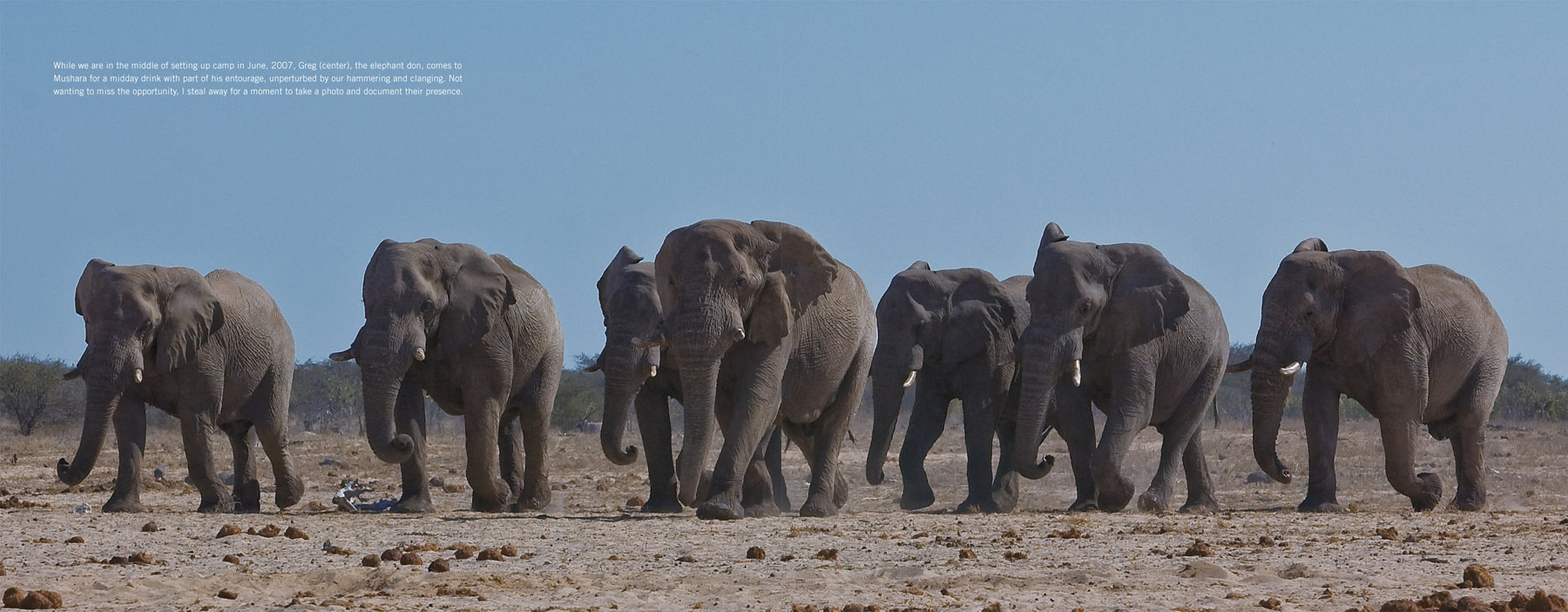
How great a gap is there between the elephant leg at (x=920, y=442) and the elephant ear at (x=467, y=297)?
4009mm

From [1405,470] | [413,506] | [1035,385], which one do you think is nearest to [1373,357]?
[1405,470]

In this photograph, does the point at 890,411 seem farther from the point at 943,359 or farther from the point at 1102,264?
the point at 1102,264

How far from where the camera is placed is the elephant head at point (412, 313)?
1486cm

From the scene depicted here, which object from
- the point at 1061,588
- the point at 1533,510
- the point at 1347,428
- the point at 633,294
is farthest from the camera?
the point at 1347,428

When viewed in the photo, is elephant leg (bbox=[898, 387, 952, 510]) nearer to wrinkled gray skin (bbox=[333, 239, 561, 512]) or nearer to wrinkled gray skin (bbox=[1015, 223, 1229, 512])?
wrinkled gray skin (bbox=[1015, 223, 1229, 512])

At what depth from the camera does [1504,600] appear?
9008 millimetres

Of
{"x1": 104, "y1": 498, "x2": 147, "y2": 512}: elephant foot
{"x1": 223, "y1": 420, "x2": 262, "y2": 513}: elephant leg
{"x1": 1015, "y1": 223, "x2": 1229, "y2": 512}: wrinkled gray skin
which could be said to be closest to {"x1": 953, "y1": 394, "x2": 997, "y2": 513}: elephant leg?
{"x1": 1015, "y1": 223, "x2": 1229, "y2": 512}: wrinkled gray skin

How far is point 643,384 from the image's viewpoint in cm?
1577

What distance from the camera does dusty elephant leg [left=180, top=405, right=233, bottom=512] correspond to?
52.7 ft

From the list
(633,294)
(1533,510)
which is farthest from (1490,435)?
(633,294)

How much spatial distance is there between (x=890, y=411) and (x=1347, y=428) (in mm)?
22193

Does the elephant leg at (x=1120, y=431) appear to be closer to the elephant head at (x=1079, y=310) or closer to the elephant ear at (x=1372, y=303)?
the elephant head at (x=1079, y=310)

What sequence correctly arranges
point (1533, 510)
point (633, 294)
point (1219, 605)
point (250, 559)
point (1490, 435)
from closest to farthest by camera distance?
point (1219, 605), point (250, 559), point (633, 294), point (1533, 510), point (1490, 435)

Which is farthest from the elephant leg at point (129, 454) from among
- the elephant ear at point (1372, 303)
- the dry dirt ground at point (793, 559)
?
the elephant ear at point (1372, 303)
